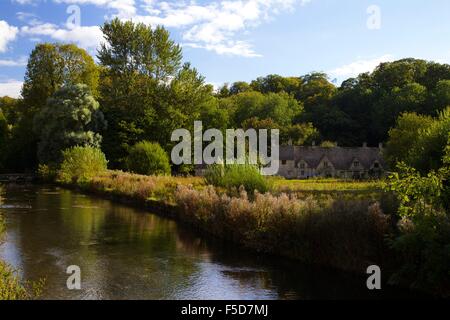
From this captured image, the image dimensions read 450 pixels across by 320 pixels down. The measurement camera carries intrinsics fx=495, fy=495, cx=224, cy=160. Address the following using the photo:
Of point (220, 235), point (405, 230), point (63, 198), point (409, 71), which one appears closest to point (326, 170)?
point (409, 71)

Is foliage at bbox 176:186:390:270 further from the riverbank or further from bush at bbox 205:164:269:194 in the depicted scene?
bush at bbox 205:164:269:194

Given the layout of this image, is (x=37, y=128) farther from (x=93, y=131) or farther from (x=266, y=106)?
(x=266, y=106)

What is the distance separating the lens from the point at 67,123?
5578cm

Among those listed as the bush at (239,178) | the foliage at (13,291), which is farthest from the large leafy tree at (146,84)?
the foliage at (13,291)

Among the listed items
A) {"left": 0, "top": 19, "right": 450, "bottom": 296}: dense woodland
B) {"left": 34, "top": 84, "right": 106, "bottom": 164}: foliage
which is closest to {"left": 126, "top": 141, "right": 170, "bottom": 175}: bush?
{"left": 0, "top": 19, "right": 450, "bottom": 296}: dense woodland

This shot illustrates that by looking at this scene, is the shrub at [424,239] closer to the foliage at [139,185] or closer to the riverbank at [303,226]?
the riverbank at [303,226]

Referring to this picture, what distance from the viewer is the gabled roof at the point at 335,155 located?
78.2 metres

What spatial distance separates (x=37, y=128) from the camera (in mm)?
57750

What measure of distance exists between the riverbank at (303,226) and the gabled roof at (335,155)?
183 feet

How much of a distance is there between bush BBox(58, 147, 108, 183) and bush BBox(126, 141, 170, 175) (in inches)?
129

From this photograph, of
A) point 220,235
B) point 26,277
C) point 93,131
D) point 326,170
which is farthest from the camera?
point 326,170

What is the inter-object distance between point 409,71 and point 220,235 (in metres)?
80.9

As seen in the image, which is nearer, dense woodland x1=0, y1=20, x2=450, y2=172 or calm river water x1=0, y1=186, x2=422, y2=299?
calm river water x1=0, y1=186, x2=422, y2=299

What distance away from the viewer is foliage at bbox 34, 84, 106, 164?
54.7m
